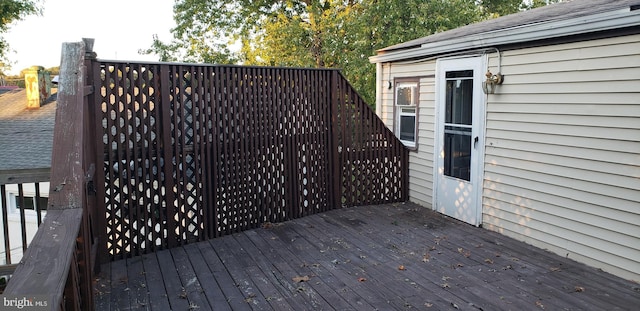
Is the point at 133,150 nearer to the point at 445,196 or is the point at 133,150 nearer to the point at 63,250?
the point at 63,250

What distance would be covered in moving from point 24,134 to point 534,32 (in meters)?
8.87

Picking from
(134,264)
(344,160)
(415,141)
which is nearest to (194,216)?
(134,264)

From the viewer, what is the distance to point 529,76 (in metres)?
4.70

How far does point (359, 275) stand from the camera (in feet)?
12.8

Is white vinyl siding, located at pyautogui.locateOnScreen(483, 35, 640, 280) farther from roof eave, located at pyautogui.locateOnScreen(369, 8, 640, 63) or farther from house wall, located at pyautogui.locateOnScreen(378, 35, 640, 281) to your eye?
roof eave, located at pyautogui.locateOnScreen(369, 8, 640, 63)

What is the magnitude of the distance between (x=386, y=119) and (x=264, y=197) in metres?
2.56

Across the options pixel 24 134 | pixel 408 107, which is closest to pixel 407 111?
pixel 408 107

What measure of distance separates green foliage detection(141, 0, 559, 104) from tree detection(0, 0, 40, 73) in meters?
4.63

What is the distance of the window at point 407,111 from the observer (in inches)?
254

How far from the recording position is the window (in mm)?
6445

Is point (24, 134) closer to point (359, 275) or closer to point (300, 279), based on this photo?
point (300, 279)

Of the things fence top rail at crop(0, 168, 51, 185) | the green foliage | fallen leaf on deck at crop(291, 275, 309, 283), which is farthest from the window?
the green foliage

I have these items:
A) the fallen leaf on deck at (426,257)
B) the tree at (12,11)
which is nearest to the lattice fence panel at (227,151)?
the fallen leaf on deck at (426,257)

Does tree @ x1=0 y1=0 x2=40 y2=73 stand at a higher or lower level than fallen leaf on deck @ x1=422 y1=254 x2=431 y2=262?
higher
